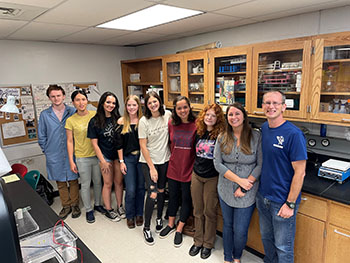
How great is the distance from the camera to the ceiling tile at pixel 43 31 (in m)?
2.51

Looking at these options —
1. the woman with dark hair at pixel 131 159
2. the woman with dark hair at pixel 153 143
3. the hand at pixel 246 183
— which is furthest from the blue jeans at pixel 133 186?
the hand at pixel 246 183

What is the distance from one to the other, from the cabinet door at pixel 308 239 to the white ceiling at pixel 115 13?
172cm

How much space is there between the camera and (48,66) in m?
3.61

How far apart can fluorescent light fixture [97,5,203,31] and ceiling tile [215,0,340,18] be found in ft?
1.03

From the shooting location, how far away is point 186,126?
239 centimetres

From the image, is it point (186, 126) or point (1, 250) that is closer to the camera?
point (1, 250)

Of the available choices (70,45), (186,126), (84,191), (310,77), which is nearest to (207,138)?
(186,126)

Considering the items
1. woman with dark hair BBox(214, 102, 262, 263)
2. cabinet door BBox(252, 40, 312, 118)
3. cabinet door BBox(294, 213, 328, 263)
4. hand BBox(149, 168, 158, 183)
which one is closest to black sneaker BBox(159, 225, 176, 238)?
hand BBox(149, 168, 158, 183)

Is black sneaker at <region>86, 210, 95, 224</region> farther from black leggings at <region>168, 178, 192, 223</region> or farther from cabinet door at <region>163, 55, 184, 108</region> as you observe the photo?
cabinet door at <region>163, 55, 184, 108</region>

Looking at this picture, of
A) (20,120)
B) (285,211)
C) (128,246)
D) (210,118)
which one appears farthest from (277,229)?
(20,120)

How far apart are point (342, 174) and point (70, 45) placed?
12.5 feet

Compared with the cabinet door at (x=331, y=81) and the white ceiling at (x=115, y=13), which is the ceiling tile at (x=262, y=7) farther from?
the cabinet door at (x=331, y=81)

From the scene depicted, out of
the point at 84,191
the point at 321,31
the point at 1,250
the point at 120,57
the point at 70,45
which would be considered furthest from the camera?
the point at 120,57

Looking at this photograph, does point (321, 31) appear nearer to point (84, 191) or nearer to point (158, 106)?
point (158, 106)
